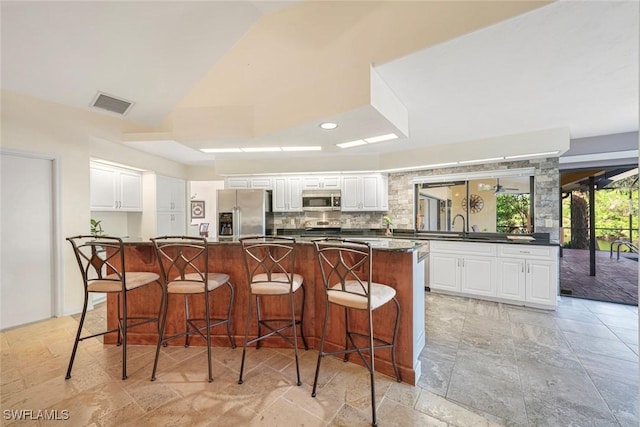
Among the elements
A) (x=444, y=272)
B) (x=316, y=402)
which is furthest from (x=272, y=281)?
(x=444, y=272)

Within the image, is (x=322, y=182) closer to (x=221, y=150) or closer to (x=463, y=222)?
(x=221, y=150)

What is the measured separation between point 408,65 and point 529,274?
344 cm

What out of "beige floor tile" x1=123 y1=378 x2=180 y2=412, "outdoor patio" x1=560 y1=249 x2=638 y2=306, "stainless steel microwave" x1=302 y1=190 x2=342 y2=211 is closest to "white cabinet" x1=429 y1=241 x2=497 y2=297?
"outdoor patio" x1=560 y1=249 x2=638 y2=306

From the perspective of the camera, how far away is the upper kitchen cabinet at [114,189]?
13.6 feet

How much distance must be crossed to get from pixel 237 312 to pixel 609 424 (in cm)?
280

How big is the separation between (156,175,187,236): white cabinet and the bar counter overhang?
9.24 feet

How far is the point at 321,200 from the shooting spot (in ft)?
17.8

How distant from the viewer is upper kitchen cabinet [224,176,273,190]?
558 cm

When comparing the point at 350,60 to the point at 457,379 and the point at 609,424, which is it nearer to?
the point at 457,379

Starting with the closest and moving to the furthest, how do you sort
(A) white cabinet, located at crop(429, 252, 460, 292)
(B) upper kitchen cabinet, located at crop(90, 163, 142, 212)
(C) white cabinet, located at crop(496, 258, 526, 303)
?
(C) white cabinet, located at crop(496, 258, 526, 303), (B) upper kitchen cabinet, located at crop(90, 163, 142, 212), (A) white cabinet, located at crop(429, 252, 460, 292)

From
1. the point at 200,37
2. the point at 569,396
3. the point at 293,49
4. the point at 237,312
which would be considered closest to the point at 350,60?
the point at 293,49

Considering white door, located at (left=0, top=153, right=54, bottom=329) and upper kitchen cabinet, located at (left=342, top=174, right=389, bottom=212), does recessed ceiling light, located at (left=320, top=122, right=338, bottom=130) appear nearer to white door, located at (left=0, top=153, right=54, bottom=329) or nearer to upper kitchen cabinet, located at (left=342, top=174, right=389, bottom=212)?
upper kitchen cabinet, located at (left=342, top=174, right=389, bottom=212)

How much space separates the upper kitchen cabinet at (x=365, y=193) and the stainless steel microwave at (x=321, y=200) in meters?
0.15

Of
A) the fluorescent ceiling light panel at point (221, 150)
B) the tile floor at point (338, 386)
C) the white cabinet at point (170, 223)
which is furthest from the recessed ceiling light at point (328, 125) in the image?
the white cabinet at point (170, 223)
